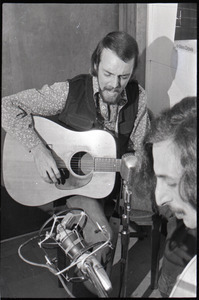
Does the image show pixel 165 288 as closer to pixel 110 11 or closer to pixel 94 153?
pixel 94 153

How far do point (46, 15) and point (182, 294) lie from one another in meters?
0.86

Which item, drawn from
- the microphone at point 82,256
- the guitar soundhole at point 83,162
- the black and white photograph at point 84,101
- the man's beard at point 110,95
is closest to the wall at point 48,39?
the black and white photograph at point 84,101

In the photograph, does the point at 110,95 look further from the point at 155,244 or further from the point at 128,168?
the point at 155,244

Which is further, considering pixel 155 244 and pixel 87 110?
pixel 155 244

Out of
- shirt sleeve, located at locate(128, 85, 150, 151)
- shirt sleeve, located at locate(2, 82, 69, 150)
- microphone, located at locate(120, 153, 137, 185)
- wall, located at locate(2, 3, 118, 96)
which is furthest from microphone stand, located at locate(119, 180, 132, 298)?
wall, located at locate(2, 3, 118, 96)

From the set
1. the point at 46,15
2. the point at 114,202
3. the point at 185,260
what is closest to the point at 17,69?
the point at 46,15

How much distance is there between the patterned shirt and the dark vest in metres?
0.02

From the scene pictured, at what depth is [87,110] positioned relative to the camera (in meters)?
0.97

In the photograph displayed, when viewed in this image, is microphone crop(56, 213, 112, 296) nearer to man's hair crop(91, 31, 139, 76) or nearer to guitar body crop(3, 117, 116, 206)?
guitar body crop(3, 117, 116, 206)

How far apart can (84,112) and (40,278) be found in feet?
1.93

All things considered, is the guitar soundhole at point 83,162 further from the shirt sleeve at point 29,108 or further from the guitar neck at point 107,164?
the shirt sleeve at point 29,108

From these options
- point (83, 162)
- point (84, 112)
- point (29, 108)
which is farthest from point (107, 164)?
point (29, 108)

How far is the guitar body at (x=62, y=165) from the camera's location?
3.15 feet

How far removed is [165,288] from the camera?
0.83 m
